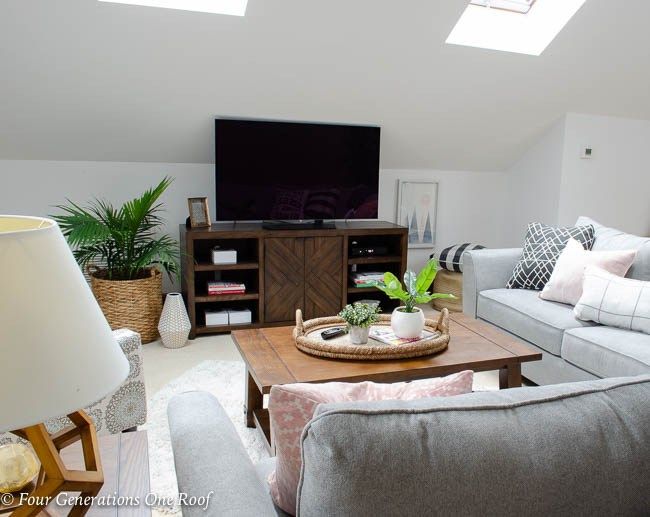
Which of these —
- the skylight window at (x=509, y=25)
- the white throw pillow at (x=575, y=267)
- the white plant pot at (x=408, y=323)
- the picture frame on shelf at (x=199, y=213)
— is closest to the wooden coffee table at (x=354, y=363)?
the white plant pot at (x=408, y=323)

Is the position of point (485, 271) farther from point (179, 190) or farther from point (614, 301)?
point (179, 190)

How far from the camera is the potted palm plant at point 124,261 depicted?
3504 millimetres

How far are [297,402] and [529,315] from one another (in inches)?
88.4

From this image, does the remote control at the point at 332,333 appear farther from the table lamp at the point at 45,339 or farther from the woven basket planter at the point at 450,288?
the woven basket planter at the point at 450,288

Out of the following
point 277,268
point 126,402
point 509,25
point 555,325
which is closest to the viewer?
point 126,402

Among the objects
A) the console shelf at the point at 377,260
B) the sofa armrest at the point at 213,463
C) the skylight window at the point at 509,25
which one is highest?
the skylight window at the point at 509,25

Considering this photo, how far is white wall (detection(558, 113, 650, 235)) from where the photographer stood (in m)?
4.80

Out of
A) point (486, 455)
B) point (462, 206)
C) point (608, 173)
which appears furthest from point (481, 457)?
point (608, 173)

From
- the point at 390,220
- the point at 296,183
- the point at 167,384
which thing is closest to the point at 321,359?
the point at 167,384

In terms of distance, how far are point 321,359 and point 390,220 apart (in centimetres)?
280

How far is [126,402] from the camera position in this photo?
2059mm

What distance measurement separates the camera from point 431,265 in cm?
237

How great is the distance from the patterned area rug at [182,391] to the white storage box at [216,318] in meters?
0.54

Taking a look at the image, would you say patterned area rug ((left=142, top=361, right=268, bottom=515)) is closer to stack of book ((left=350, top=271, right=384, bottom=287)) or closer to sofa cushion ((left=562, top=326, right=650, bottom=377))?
stack of book ((left=350, top=271, right=384, bottom=287))
